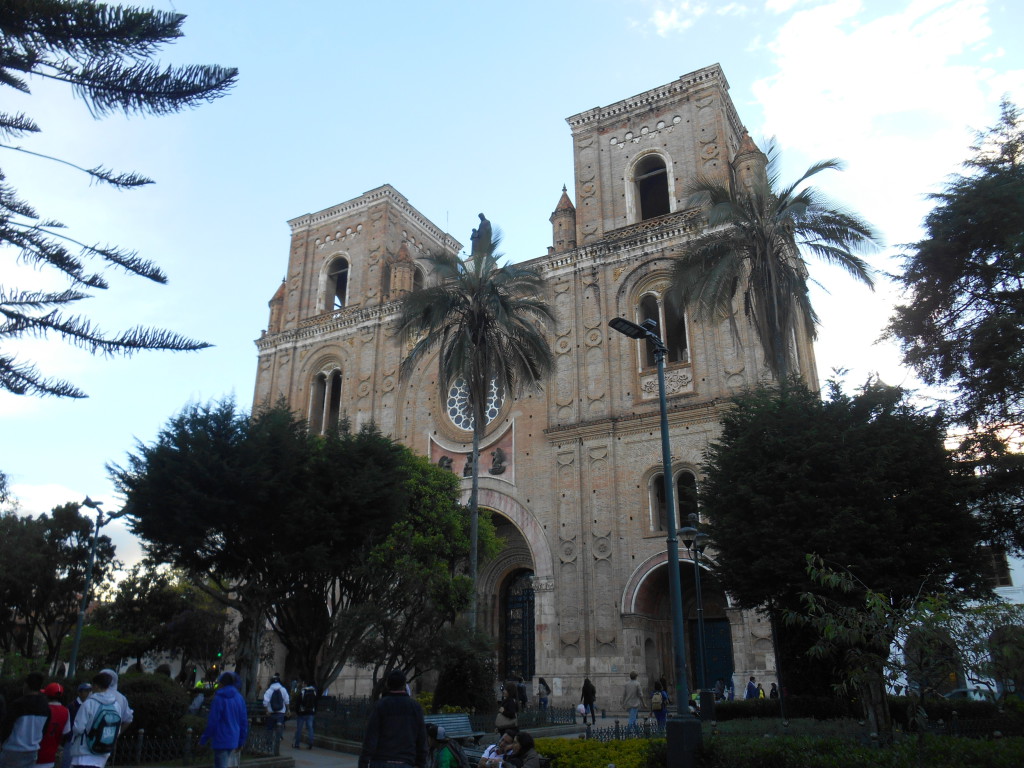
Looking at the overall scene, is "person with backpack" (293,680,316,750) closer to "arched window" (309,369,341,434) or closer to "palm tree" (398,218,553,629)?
"palm tree" (398,218,553,629)

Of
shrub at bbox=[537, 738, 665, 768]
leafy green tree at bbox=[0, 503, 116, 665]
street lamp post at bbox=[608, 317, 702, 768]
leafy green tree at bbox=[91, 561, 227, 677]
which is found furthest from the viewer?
leafy green tree at bbox=[91, 561, 227, 677]

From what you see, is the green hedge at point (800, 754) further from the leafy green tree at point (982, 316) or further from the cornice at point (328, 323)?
the cornice at point (328, 323)

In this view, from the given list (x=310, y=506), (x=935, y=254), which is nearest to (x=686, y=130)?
(x=935, y=254)

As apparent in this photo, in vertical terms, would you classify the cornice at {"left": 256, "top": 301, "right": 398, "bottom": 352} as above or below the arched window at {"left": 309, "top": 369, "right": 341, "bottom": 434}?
above

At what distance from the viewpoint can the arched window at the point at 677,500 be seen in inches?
1006

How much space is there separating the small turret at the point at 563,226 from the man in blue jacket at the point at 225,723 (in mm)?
24608

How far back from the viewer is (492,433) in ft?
99.1

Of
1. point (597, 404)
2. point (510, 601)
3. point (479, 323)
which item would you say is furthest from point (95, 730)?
point (510, 601)

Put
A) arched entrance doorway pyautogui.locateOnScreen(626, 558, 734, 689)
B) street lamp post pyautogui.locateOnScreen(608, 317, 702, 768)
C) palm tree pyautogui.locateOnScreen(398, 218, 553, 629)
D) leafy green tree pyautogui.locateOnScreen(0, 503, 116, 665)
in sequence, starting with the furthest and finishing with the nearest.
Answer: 1. leafy green tree pyautogui.locateOnScreen(0, 503, 116, 665)
2. arched entrance doorway pyautogui.locateOnScreen(626, 558, 734, 689)
3. palm tree pyautogui.locateOnScreen(398, 218, 553, 629)
4. street lamp post pyautogui.locateOnScreen(608, 317, 702, 768)

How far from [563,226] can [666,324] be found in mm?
6329

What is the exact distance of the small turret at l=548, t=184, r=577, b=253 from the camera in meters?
31.9

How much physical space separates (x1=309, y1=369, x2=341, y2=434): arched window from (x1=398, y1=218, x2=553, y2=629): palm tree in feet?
47.9

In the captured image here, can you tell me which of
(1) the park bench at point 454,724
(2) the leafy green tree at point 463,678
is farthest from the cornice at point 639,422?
(1) the park bench at point 454,724

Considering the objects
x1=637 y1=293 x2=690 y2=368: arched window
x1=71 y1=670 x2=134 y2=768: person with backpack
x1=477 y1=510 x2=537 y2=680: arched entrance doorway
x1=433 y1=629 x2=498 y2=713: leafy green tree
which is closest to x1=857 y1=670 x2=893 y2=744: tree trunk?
x1=433 y1=629 x2=498 y2=713: leafy green tree
